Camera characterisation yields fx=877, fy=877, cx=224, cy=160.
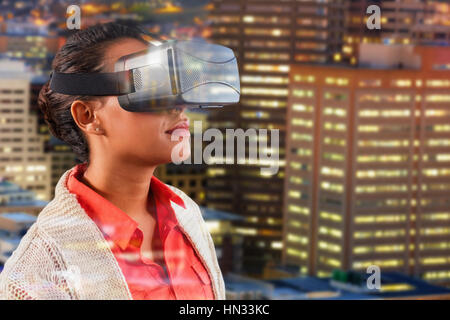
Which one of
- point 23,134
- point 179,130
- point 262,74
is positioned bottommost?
point 23,134

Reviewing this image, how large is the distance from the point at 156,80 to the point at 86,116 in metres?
0.10

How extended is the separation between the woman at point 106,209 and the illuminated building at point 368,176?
18.6m

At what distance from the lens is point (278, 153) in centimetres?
138

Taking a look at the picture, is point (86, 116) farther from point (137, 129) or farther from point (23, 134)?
point (23, 134)

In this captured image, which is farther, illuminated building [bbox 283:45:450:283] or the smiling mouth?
illuminated building [bbox 283:45:450:283]

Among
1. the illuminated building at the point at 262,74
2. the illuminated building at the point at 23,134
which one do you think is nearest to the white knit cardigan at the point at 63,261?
the illuminated building at the point at 262,74

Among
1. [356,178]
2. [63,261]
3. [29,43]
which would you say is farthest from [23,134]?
[356,178]

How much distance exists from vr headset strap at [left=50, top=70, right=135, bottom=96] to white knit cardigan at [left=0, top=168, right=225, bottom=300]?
114 millimetres

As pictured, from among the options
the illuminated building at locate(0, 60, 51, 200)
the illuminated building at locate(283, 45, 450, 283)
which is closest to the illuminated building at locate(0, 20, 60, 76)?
the illuminated building at locate(0, 60, 51, 200)

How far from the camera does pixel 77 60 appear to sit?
1.10 m

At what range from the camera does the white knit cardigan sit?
1000 millimetres

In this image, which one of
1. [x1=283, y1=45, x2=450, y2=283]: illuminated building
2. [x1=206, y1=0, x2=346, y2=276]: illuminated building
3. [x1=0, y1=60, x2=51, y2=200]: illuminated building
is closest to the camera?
[x1=206, y1=0, x2=346, y2=276]: illuminated building

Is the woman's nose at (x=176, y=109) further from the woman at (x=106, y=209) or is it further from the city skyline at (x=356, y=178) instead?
the city skyline at (x=356, y=178)

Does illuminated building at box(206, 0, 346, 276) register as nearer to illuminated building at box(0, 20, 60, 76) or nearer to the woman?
the woman
